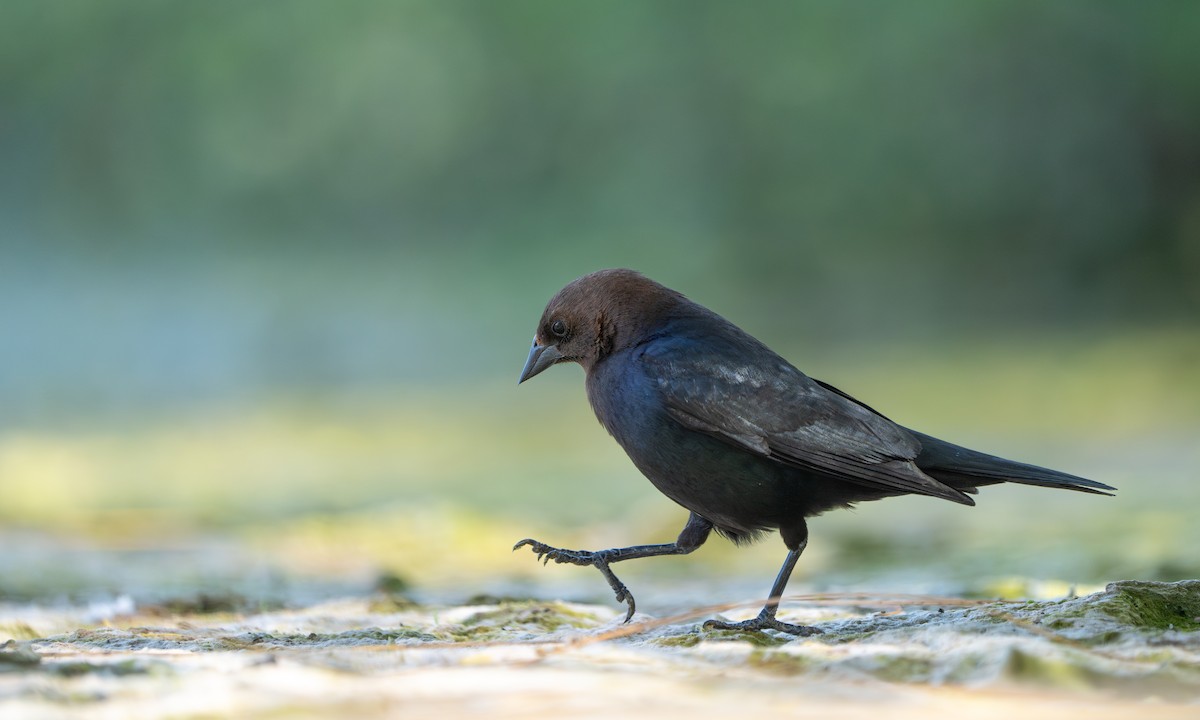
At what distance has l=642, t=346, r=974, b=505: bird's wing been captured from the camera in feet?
12.5

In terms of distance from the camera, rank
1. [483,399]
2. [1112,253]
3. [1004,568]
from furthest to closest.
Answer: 1. [1112,253]
2. [483,399]
3. [1004,568]

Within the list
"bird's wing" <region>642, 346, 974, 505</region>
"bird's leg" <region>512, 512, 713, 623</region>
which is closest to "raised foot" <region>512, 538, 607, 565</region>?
"bird's leg" <region>512, 512, 713, 623</region>

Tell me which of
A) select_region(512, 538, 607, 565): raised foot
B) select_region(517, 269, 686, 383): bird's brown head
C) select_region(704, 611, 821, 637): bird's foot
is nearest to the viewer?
select_region(704, 611, 821, 637): bird's foot

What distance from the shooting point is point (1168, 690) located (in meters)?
2.53

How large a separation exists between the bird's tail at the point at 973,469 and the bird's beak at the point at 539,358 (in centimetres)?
108

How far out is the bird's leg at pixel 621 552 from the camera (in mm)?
4051

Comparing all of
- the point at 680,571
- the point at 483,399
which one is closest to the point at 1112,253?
the point at 483,399

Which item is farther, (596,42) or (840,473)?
(596,42)

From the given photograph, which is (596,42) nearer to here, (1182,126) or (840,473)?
(1182,126)

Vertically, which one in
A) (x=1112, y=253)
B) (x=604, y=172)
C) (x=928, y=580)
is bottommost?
(x=928, y=580)

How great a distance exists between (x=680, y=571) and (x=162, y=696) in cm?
437

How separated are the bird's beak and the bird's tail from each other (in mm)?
1085

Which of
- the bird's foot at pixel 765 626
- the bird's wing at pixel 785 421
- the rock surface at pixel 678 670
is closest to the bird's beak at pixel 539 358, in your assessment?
the bird's wing at pixel 785 421

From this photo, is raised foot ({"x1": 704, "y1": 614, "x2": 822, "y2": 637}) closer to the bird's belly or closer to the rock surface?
the rock surface
